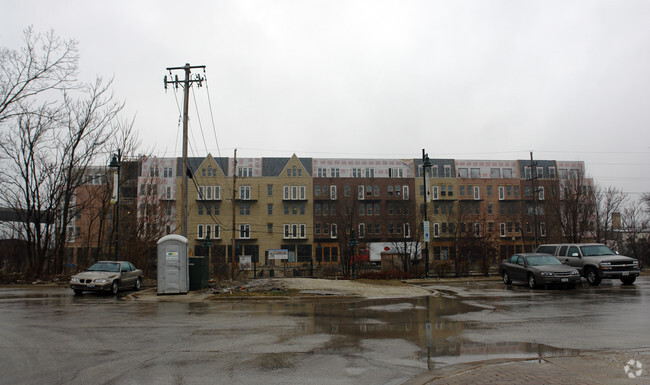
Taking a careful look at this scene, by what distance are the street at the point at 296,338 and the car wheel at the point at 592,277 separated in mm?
4678

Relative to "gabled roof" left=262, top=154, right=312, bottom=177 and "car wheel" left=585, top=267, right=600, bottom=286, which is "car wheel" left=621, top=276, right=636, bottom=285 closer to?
"car wheel" left=585, top=267, right=600, bottom=286

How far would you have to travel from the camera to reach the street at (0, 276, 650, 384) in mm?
6527

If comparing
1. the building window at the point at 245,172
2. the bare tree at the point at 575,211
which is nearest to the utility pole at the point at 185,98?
the bare tree at the point at 575,211

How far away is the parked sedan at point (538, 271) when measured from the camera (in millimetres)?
18211

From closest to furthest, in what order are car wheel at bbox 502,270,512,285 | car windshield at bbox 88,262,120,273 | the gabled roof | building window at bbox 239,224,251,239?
car windshield at bbox 88,262,120,273, car wheel at bbox 502,270,512,285, building window at bbox 239,224,251,239, the gabled roof

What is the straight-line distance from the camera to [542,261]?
1973 cm

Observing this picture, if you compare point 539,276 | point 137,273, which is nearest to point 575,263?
point 539,276

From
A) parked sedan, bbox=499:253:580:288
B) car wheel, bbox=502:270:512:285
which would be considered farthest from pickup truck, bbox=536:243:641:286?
car wheel, bbox=502:270:512:285

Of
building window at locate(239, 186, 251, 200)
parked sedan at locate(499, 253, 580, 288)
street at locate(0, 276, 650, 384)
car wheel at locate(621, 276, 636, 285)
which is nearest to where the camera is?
street at locate(0, 276, 650, 384)

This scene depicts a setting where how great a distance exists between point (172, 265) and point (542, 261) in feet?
51.3

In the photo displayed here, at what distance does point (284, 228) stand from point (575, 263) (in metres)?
55.4

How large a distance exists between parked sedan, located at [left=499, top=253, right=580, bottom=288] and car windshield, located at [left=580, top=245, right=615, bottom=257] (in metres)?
1.94

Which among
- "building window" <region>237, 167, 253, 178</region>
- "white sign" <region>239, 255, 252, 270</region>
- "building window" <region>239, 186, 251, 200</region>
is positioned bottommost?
"white sign" <region>239, 255, 252, 270</region>

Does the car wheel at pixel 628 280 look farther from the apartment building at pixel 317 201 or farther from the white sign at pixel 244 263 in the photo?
the apartment building at pixel 317 201
